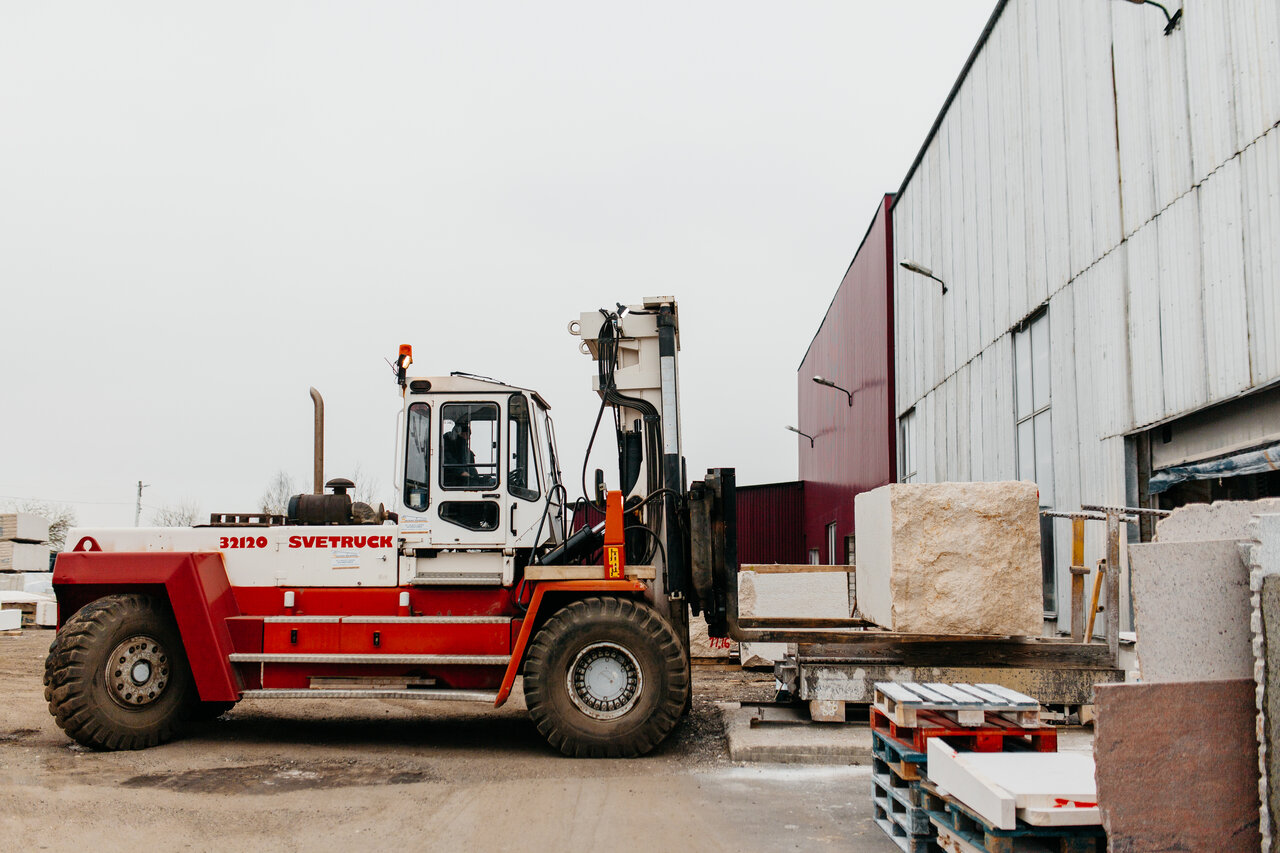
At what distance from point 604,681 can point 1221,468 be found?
5344mm

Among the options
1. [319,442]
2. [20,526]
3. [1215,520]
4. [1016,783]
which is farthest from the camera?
[20,526]

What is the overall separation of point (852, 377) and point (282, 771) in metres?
19.3

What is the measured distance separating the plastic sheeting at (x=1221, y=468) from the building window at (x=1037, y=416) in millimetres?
2405

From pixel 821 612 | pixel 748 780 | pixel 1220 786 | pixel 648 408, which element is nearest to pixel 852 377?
pixel 821 612

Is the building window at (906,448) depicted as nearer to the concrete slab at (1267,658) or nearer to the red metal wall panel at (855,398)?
the red metal wall panel at (855,398)

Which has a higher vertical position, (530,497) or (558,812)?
(530,497)

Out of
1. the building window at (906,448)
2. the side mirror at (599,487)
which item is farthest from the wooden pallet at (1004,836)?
the building window at (906,448)

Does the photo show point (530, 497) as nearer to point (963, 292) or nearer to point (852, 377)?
point (963, 292)

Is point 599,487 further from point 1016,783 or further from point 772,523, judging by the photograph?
point 772,523

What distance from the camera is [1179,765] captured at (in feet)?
11.6

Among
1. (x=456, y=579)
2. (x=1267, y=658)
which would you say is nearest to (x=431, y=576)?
(x=456, y=579)

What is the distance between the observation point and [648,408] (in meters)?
9.20

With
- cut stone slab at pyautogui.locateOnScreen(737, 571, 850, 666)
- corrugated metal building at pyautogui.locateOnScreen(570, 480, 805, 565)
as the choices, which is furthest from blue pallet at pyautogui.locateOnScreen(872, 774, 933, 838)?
corrugated metal building at pyautogui.locateOnScreen(570, 480, 805, 565)

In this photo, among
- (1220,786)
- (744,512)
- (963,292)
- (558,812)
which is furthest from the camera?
(744,512)
